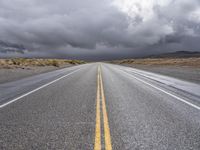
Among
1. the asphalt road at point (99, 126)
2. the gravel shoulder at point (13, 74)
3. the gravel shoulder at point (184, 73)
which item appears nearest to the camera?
the asphalt road at point (99, 126)

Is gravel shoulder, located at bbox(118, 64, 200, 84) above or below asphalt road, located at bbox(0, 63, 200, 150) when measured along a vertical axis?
below

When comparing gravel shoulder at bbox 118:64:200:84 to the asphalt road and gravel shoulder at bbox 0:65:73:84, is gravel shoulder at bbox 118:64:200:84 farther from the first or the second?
gravel shoulder at bbox 0:65:73:84

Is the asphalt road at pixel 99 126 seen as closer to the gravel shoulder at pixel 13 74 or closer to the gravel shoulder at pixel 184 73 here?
the gravel shoulder at pixel 13 74

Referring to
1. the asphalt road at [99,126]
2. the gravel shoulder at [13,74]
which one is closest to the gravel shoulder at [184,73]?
the asphalt road at [99,126]

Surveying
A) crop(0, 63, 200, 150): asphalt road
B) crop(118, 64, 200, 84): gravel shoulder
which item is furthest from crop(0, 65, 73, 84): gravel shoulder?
crop(118, 64, 200, 84): gravel shoulder

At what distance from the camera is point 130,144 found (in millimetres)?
3334

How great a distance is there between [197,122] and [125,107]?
228cm

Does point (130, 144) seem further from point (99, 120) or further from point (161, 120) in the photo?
point (161, 120)

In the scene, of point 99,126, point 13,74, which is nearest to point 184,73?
point 99,126

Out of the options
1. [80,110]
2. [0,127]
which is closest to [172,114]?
[80,110]

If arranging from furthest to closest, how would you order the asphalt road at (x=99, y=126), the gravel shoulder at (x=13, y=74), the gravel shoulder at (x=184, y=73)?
1. the gravel shoulder at (x=184, y=73)
2. the gravel shoulder at (x=13, y=74)
3. the asphalt road at (x=99, y=126)

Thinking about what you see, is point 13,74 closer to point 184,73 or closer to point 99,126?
point 99,126

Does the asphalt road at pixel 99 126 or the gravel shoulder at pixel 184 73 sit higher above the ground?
the asphalt road at pixel 99 126

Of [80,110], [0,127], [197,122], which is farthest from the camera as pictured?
[80,110]
